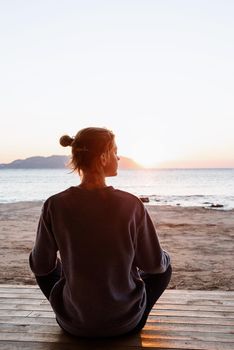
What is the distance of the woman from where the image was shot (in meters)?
2.00

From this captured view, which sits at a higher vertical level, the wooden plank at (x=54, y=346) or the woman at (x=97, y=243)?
the woman at (x=97, y=243)

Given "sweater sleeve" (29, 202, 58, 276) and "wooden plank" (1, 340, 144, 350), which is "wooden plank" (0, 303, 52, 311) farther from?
"sweater sleeve" (29, 202, 58, 276)

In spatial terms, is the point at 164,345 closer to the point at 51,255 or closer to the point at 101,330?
the point at 101,330

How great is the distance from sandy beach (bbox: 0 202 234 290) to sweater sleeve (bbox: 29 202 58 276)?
3164mm

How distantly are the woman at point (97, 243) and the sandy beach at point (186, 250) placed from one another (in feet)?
10.0

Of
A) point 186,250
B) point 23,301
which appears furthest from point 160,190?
point 23,301

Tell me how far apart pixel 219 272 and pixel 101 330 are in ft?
13.5

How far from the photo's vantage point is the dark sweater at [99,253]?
2.01 metres

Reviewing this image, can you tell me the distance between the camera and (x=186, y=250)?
7.87m

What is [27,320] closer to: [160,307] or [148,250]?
[160,307]

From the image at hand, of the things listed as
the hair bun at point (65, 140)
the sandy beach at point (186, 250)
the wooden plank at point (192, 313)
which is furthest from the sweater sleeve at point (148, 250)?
the sandy beach at point (186, 250)

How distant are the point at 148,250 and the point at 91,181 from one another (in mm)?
501

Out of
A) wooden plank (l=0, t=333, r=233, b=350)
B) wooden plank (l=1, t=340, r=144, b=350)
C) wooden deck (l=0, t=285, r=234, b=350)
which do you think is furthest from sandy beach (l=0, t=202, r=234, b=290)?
wooden plank (l=1, t=340, r=144, b=350)

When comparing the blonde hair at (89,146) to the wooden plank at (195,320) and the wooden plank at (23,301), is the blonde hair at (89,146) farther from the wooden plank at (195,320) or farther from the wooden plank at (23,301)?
the wooden plank at (23,301)
